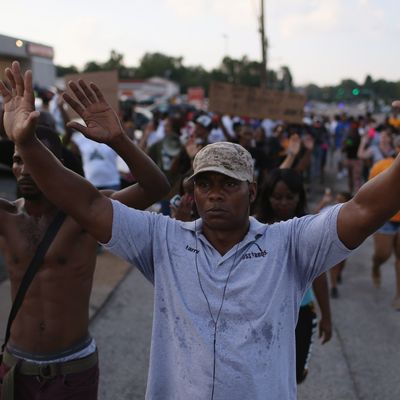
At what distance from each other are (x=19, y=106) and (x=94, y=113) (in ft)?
0.93

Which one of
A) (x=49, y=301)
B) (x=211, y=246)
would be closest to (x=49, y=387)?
(x=49, y=301)

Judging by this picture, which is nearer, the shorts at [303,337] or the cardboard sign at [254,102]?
the shorts at [303,337]

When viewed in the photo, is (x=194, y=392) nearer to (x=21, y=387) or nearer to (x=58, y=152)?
(x=21, y=387)

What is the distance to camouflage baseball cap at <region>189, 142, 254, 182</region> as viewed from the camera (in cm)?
195

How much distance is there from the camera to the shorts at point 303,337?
3.27 m

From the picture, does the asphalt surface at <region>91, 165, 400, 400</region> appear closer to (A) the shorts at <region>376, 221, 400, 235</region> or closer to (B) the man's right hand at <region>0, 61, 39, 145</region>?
(A) the shorts at <region>376, 221, 400, 235</region>

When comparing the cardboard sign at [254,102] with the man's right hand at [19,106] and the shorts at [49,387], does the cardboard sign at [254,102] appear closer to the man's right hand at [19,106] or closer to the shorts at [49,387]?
the shorts at [49,387]

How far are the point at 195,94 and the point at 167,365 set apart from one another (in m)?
35.7

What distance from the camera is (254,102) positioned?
9148mm

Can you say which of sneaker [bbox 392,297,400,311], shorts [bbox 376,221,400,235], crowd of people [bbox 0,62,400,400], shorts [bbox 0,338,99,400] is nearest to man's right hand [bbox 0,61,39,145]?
crowd of people [bbox 0,62,400,400]

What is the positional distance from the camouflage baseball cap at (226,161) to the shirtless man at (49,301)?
1.41 ft

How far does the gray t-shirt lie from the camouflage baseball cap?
0.68ft

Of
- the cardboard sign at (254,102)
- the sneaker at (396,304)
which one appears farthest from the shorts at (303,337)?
the cardboard sign at (254,102)

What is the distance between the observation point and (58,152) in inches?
100
